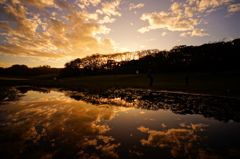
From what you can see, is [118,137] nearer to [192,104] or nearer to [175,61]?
[192,104]

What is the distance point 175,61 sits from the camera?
68.5 m

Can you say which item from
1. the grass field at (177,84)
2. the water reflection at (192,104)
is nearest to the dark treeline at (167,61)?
the grass field at (177,84)

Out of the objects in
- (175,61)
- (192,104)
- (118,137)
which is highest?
(175,61)

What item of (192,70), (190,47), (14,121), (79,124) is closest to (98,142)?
(79,124)

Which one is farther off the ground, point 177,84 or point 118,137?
point 118,137

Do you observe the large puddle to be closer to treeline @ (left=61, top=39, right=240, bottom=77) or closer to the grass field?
the grass field

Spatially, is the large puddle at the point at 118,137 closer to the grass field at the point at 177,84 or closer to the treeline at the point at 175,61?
the grass field at the point at 177,84

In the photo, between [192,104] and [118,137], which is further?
[192,104]

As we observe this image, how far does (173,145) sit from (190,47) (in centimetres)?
8778

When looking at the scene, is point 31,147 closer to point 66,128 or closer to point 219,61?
point 66,128

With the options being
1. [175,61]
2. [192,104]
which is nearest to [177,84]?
[192,104]

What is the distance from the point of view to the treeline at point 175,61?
49625 mm

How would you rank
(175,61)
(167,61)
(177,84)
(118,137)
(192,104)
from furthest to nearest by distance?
1. (167,61)
2. (175,61)
3. (177,84)
4. (192,104)
5. (118,137)

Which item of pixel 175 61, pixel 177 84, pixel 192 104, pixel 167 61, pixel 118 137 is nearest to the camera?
pixel 118 137
